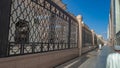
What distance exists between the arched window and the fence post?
619 mm

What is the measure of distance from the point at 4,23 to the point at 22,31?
1190mm

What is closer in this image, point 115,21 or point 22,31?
point 22,31

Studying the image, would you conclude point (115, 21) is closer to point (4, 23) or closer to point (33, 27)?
point (33, 27)

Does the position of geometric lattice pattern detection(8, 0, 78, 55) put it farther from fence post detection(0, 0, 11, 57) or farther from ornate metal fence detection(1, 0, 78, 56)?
fence post detection(0, 0, 11, 57)

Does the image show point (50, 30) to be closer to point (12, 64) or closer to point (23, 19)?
point (23, 19)

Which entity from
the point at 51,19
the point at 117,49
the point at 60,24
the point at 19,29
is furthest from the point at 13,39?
the point at 60,24

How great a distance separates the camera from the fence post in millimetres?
3850

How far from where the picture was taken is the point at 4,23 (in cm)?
395

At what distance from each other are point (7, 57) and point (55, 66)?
3.70 metres

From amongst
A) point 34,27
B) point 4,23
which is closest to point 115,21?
point 34,27

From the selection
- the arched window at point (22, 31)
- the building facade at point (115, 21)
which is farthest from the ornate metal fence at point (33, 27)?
the building facade at point (115, 21)

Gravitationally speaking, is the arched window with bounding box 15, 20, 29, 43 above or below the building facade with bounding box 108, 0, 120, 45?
below

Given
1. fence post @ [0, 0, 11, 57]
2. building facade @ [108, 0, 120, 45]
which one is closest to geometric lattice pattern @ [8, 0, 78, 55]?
fence post @ [0, 0, 11, 57]

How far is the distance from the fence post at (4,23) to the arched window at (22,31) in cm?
62
